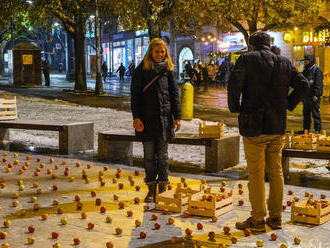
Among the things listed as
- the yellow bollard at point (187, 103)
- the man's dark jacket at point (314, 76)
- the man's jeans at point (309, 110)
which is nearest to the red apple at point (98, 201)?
the man's dark jacket at point (314, 76)

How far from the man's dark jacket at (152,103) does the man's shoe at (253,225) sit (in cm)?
156

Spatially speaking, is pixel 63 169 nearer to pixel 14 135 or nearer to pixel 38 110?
pixel 14 135

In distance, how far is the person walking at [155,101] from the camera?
272 inches

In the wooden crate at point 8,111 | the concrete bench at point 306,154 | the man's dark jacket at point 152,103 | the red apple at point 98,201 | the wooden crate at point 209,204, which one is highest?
the man's dark jacket at point 152,103

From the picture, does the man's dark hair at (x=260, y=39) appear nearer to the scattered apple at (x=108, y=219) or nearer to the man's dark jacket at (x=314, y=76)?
the scattered apple at (x=108, y=219)

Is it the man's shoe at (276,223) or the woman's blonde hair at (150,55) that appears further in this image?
the woman's blonde hair at (150,55)

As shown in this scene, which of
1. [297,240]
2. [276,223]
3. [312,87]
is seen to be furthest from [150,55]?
[312,87]

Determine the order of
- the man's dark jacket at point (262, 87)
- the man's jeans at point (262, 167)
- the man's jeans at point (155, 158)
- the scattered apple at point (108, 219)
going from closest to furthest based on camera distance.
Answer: the man's dark jacket at point (262, 87), the man's jeans at point (262, 167), the scattered apple at point (108, 219), the man's jeans at point (155, 158)

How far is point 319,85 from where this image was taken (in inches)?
534

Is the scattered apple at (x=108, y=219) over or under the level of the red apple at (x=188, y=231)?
under

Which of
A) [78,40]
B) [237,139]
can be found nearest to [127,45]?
[78,40]

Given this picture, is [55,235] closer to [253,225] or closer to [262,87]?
[253,225]

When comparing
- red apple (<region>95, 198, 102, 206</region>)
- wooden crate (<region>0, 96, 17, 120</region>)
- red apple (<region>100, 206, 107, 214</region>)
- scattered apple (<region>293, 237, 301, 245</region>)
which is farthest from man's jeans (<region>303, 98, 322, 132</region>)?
scattered apple (<region>293, 237, 301, 245</region>)

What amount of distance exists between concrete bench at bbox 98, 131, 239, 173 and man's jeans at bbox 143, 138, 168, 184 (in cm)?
182
